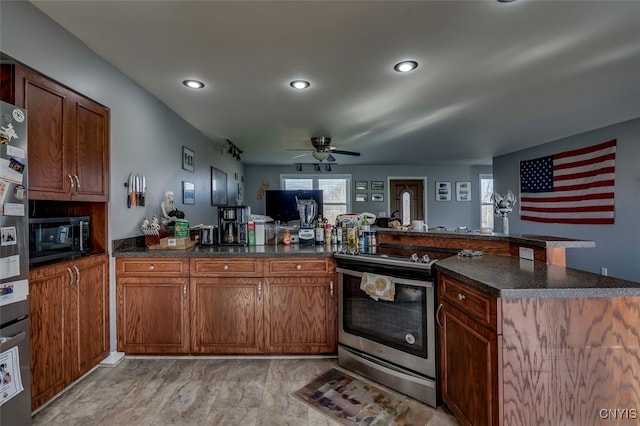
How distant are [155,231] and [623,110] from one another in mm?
5451

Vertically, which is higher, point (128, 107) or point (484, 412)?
point (128, 107)

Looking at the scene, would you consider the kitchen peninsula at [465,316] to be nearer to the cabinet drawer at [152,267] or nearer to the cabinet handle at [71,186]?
the cabinet drawer at [152,267]

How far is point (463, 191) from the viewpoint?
7934 mm

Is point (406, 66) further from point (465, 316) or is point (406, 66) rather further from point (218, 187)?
point (218, 187)

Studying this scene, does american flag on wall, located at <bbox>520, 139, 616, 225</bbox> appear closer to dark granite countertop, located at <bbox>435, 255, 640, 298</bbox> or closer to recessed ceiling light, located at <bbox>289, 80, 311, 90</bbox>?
dark granite countertop, located at <bbox>435, 255, 640, 298</bbox>

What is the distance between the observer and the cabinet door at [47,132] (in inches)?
67.5

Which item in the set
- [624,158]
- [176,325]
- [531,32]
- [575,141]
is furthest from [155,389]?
[575,141]

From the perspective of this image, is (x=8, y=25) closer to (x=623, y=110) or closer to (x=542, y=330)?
(x=542, y=330)

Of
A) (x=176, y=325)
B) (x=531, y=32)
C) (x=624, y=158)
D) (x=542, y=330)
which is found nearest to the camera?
(x=542, y=330)

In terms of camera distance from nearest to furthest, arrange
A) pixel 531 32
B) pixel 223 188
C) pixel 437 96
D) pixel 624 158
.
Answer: pixel 531 32 < pixel 437 96 < pixel 624 158 < pixel 223 188

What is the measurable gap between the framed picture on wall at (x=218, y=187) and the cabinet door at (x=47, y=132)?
116 inches

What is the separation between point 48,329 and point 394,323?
2.18 meters

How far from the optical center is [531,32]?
1.97 metres

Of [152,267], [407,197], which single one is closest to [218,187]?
[152,267]
